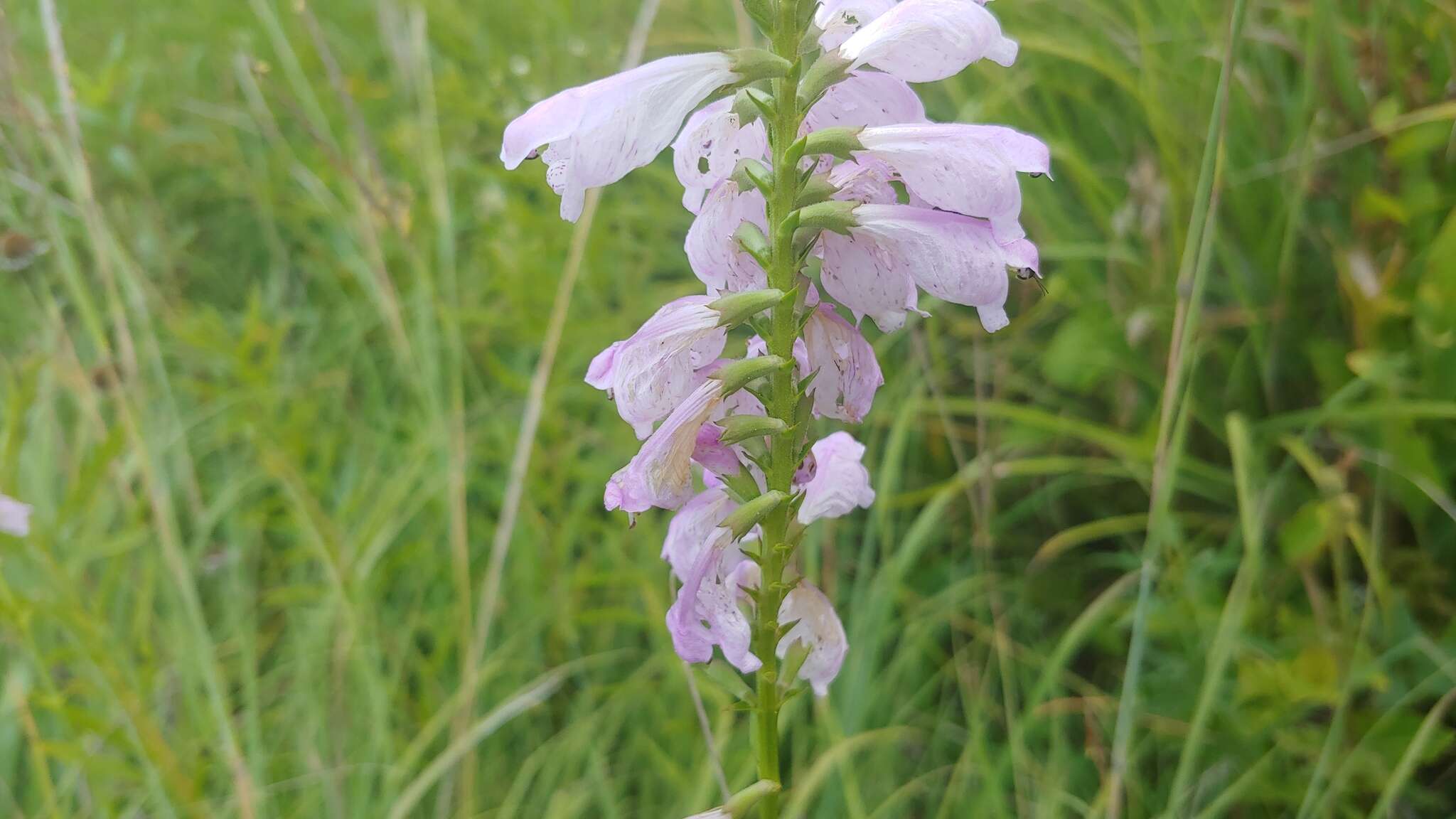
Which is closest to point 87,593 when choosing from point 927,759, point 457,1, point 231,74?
point 927,759

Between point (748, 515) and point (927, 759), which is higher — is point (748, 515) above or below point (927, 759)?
above

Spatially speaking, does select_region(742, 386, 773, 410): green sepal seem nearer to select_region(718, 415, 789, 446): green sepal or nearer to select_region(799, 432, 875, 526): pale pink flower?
select_region(718, 415, 789, 446): green sepal

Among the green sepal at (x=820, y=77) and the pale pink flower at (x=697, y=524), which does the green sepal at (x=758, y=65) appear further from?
the pale pink flower at (x=697, y=524)

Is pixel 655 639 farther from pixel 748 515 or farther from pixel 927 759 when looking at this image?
pixel 748 515

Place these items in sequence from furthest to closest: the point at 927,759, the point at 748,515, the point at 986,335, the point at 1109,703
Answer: the point at 986,335, the point at 927,759, the point at 1109,703, the point at 748,515

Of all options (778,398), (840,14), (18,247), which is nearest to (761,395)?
(778,398)

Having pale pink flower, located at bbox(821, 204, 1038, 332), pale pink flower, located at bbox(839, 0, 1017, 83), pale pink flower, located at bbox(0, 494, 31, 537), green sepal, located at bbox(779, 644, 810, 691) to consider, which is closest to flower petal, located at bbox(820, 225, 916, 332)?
pale pink flower, located at bbox(821, 204, 1038, 332)
